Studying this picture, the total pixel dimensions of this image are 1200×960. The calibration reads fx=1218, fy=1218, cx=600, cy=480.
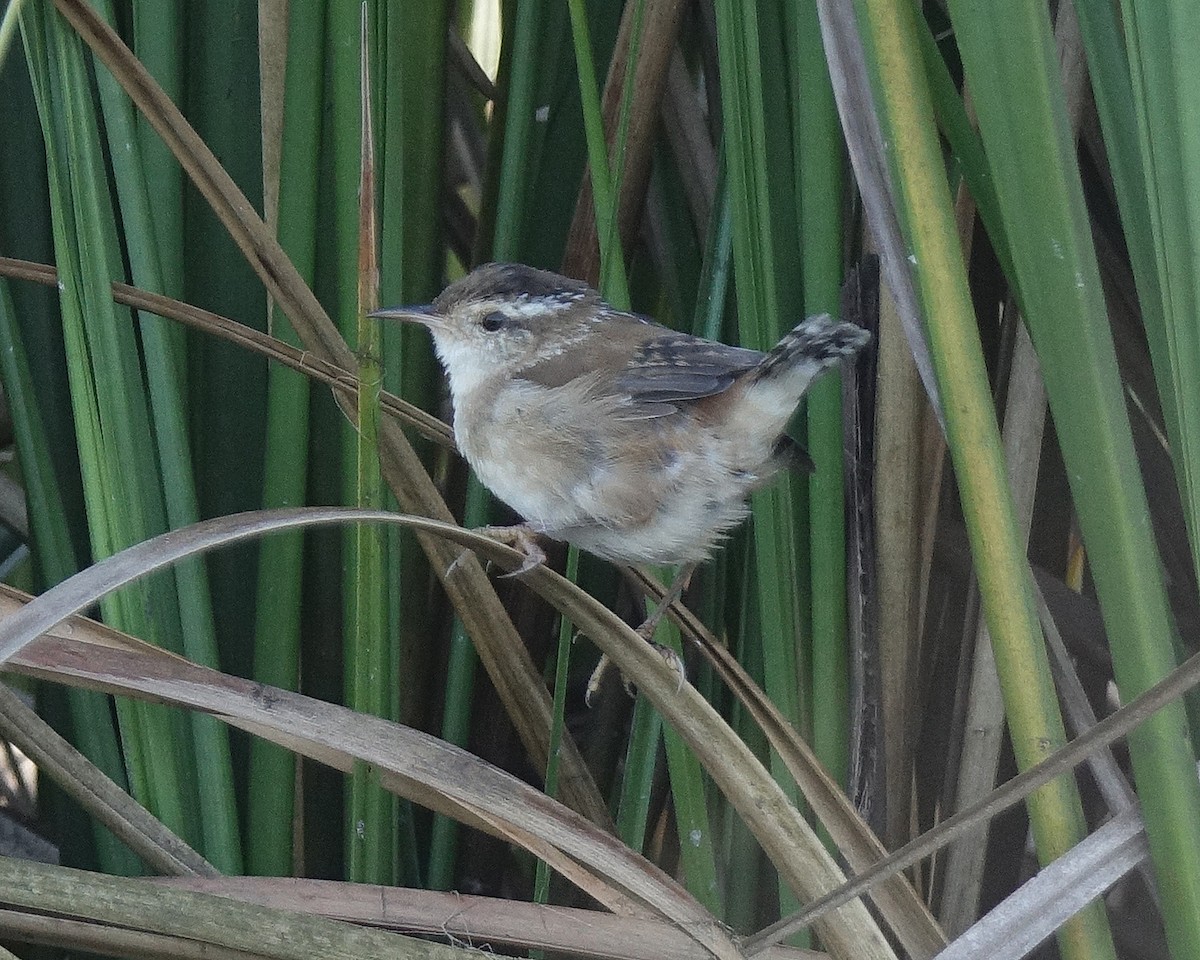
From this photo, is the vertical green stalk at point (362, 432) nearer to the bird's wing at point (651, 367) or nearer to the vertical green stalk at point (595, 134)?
the vertical green stalk at point (595, 134)

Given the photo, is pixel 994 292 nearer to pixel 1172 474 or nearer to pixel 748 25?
pixel 1172 474

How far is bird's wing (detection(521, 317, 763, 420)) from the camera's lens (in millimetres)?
2025

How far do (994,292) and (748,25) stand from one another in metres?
0.79

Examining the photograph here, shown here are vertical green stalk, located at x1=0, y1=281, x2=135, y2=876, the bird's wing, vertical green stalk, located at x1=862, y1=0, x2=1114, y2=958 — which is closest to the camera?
vertical green stalk, located at x1=862, y1=0, x2=1114, y2=958

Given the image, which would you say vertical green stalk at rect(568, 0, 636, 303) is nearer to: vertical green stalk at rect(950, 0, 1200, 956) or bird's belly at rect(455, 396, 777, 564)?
bird's belly at rect(455, 396, 777, 564)

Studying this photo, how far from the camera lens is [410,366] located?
2523 millimetres

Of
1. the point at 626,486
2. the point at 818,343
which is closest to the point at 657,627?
the point at 626,486

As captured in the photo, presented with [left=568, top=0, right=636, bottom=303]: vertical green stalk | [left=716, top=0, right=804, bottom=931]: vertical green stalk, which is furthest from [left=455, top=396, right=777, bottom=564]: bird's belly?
[left=568, top=0, right=636, bottom=303]: vertical green stalk

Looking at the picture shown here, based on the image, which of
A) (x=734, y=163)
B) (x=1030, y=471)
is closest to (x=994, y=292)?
(x=1030, y=471)

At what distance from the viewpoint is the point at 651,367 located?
85.0 inches

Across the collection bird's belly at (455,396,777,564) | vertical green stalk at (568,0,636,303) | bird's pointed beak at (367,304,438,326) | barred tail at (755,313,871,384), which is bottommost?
bird's belly at (455,396,777,564)

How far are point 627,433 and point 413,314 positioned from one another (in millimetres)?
425

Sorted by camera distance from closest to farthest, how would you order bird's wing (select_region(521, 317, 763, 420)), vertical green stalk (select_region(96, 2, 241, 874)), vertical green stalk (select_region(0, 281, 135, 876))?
vertical green stalk (select_region(96, 2, 241, 874))
vertical green stalk (select_region(0, 281, 135, 876))
bird's wing (select_region(521, 317, 763, 420))

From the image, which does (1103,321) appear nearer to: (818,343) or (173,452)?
(818,343)
